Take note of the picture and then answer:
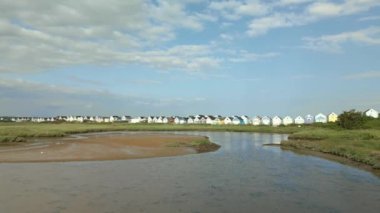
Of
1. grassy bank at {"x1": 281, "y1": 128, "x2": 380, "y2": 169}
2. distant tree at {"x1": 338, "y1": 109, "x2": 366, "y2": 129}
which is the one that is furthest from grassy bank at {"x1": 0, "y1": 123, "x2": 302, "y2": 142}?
grassy bank at {"x1": 281, "y1": 128, "x2": 380, "y2": 169}

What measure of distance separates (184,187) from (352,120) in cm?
6152

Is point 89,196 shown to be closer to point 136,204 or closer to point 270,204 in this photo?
point 136,204

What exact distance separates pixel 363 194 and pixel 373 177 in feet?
20.1

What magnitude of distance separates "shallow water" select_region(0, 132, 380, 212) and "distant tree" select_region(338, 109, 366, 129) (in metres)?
46.5

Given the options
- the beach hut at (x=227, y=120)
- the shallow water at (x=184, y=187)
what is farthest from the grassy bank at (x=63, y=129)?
the beach hut at (x=227, y=120)

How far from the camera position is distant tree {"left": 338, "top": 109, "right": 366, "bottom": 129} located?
75750 millimetres

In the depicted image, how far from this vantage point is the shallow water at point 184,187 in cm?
1767

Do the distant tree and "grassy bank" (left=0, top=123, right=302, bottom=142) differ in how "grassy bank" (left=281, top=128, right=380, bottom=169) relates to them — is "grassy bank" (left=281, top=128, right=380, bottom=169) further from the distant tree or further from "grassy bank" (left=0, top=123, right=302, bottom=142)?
"grassy bank" (left=0, top=123, right=302, bottom=142)

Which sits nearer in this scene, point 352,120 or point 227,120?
point 352,120

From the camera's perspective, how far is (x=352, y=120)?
7650cm

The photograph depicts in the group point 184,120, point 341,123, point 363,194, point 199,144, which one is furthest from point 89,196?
point 184,120

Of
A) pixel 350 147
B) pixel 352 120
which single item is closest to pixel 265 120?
pixel 352 120

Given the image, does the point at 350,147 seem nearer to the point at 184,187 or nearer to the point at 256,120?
the point at 184,187

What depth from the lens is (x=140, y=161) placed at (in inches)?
1331
